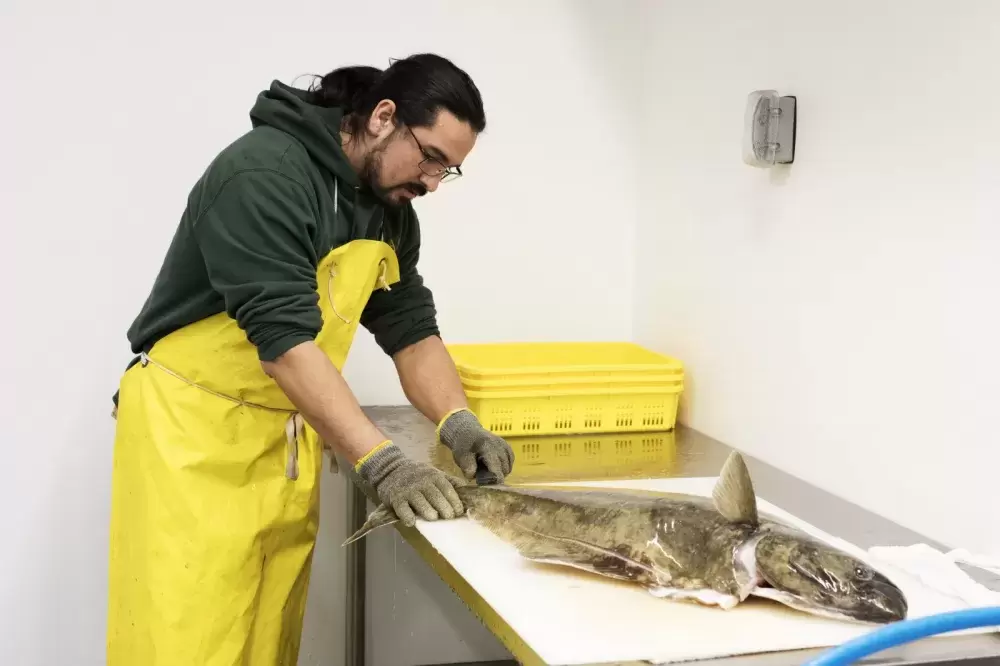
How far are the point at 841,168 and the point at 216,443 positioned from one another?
54.5 inches

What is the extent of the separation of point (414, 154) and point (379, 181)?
106 mm

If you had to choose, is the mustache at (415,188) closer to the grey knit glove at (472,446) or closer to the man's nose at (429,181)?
the man's nose at (429,181)

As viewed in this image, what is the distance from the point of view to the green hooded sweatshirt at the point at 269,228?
5.35 ft

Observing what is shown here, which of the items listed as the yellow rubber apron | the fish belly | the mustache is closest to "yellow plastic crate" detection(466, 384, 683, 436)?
the yellow rubber apron

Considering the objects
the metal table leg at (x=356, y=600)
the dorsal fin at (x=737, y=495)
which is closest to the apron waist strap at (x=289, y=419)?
the metal table leg at (x=356, y=600)

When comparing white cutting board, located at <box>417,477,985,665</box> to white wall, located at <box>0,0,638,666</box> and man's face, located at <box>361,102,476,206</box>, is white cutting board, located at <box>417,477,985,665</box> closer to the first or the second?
man's face, located at <box>361,102,476,206</box>

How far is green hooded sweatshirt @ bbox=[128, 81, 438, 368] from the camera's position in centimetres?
163

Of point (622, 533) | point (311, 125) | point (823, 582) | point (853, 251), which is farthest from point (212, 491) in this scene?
point (853, 251)

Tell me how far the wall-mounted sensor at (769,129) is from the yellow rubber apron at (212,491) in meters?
0.85

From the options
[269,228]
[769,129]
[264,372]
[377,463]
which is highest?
[769,129]

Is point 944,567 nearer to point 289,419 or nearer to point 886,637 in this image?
point 886,637

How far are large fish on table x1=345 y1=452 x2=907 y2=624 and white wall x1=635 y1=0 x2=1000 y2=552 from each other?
48 cm

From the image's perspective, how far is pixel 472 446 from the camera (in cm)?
197

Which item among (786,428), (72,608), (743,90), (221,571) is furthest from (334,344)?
(72,608)
